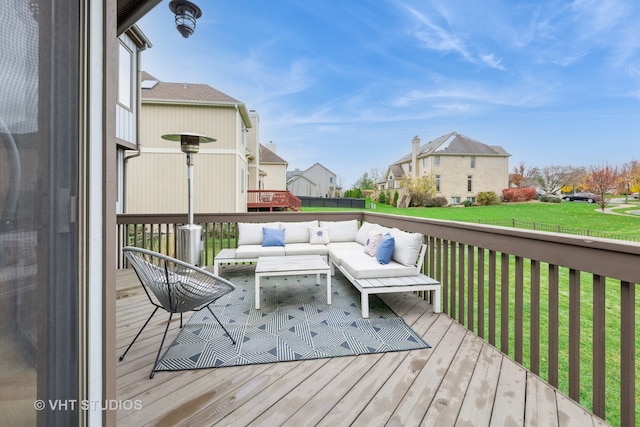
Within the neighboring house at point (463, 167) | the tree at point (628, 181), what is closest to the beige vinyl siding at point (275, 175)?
the neighboring house at point (463, 167)

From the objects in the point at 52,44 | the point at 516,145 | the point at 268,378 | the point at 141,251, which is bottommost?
the point at 268,378

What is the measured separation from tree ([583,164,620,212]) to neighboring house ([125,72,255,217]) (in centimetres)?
1191

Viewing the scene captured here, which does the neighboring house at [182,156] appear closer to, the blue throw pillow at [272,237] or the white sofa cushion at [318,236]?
the blue throw pillow at [272,237]

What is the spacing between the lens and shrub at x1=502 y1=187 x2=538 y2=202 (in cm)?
2102

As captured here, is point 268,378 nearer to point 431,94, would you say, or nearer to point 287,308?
point 287,308

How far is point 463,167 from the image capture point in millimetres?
24000

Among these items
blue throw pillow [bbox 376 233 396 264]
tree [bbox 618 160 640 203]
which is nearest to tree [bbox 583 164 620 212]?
tree [bbox 618 160 640 203]

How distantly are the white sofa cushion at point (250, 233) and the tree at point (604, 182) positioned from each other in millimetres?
10460

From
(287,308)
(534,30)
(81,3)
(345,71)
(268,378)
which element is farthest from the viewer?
(345,71)

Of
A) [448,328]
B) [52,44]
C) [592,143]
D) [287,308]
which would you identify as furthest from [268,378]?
[592,143]

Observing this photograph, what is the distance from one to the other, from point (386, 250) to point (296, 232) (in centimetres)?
207

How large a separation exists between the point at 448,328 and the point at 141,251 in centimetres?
270

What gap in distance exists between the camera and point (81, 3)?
1082 mm

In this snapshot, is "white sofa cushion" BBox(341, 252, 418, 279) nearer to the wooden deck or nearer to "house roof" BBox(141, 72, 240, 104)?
the wooden deck
